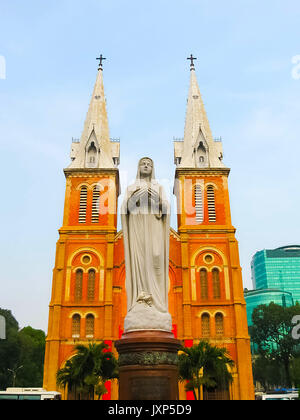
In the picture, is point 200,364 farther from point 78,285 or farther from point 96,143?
point 96,143

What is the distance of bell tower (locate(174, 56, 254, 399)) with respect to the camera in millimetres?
28859

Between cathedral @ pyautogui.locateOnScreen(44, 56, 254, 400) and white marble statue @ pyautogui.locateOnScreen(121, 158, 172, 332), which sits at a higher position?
cathedral @ pyautogui.locateOnScreen(44, 56, 254, 400)

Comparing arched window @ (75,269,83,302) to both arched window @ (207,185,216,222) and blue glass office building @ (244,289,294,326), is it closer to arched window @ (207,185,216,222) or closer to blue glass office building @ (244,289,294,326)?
arched window @ (207,185,216,222)

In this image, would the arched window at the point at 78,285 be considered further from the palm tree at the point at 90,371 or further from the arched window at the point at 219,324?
the arched window at the point at 219,324

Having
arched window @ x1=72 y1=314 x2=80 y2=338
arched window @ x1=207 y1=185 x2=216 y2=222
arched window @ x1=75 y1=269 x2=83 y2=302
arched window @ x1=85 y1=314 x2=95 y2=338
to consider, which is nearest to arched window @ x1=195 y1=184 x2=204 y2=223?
arched window @ x1=207 y1=185 x2=216 y2=222

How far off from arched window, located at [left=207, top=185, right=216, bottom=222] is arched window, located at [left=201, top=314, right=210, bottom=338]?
7628mm

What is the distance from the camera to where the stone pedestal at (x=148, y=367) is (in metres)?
5.91

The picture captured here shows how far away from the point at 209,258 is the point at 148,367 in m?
26.2

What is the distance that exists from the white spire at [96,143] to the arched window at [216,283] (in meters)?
12.2

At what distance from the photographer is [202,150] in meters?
36.2

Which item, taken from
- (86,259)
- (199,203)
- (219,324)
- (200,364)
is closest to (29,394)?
(200,364)
